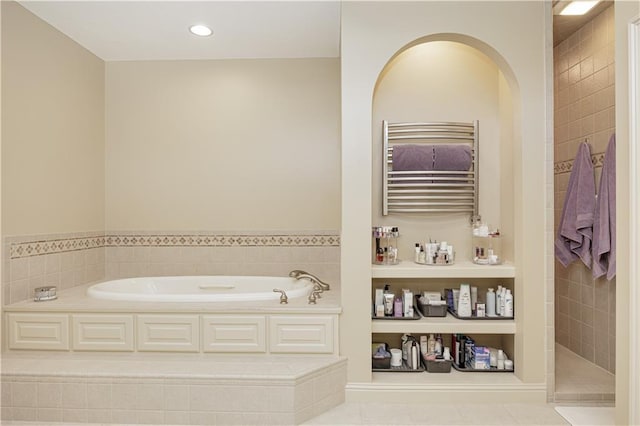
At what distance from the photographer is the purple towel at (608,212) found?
2.56 metres

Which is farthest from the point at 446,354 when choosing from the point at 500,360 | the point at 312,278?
the point at 312,278

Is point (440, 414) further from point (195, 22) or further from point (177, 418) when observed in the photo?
point (195, 22)

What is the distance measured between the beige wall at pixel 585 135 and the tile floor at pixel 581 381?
0.09 meters

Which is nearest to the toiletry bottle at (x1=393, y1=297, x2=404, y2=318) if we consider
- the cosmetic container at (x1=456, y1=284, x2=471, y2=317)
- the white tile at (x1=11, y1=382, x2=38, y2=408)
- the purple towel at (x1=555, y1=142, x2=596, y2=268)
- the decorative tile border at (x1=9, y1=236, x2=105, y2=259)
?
the cosmetic container at (x1=456, y1=284, x2=471, y2=317)

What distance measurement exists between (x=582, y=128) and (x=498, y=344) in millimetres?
1743

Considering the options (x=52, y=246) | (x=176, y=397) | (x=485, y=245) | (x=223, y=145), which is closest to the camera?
(x=176, y=397)

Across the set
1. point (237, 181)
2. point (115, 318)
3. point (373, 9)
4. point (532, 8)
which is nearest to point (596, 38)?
point (532, 8)

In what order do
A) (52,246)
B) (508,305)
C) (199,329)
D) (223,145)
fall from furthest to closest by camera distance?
(223,145) → (52,246) → (508,305) → (199,329)

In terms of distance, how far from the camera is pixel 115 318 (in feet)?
8.17

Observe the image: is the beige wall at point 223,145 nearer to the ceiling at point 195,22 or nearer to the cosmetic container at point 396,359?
the ceiling at point 195,22

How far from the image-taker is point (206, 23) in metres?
2.86

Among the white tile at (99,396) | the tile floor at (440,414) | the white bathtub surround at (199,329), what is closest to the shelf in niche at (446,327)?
the white bathtub surround at (199,329)

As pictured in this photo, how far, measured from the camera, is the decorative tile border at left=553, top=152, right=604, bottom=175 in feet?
9.14

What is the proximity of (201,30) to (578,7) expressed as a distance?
2.61m
